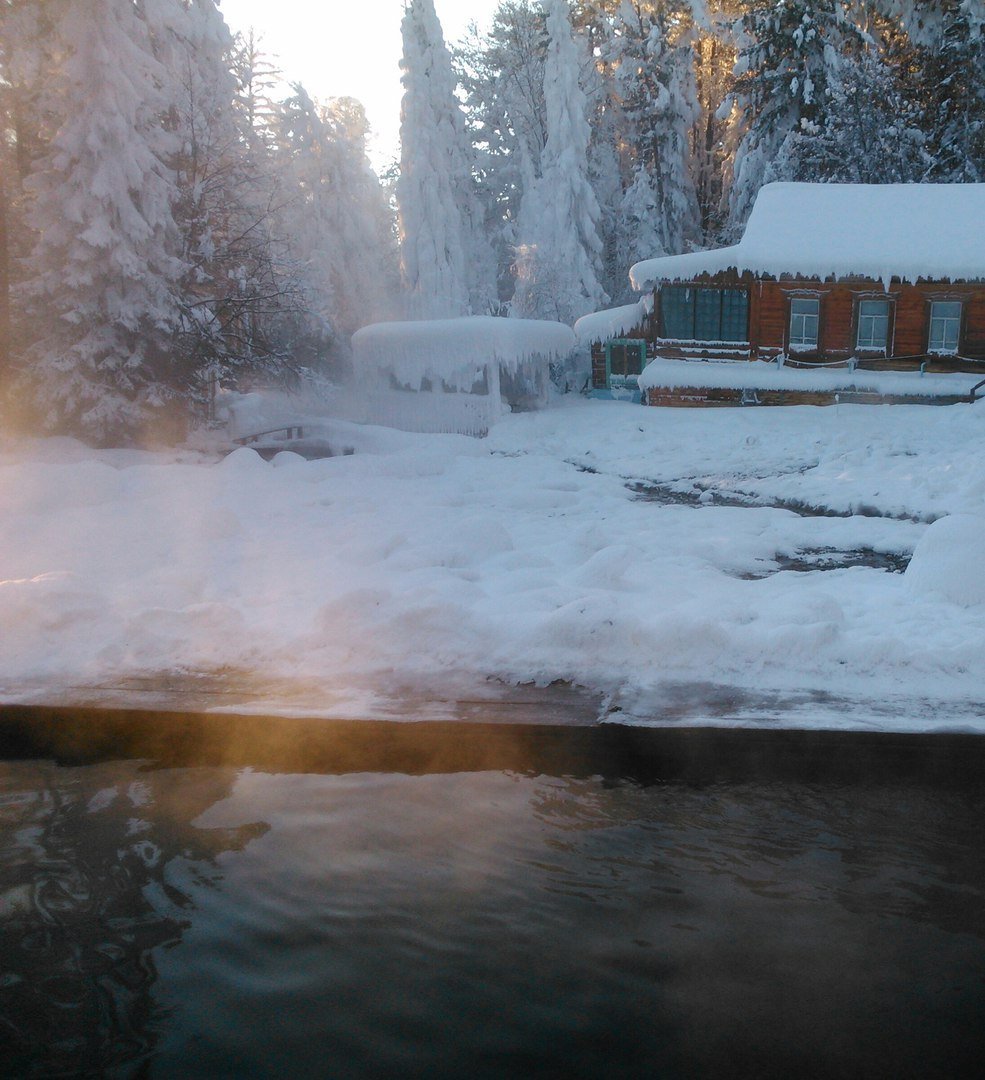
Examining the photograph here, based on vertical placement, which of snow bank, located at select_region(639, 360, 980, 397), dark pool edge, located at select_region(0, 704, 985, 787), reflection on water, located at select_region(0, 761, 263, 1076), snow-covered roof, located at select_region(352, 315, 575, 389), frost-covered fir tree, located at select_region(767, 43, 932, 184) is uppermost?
frost-covered fir tree, located at select_region(767, 43, 932, 184)

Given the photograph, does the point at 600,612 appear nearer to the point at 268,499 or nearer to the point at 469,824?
the point at 469,824

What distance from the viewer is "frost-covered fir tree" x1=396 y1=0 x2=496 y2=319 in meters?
36.4

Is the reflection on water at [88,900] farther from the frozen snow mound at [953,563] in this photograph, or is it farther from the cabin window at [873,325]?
the cabin window at [873,325]

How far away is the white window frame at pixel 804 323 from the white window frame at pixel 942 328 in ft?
9.96

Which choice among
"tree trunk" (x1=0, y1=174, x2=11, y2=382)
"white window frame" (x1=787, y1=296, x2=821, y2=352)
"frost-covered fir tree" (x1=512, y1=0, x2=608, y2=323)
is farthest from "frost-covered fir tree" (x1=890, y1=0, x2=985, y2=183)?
"tree trunk" (x1=0, y1=174, x2=11, y2=382)

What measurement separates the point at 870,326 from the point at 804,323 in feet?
5.97

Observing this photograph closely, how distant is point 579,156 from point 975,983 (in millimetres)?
37148

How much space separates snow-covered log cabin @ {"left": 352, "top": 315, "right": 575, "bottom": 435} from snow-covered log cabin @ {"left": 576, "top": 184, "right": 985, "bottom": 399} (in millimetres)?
3707

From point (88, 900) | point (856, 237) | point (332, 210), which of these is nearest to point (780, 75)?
point (856, 237)

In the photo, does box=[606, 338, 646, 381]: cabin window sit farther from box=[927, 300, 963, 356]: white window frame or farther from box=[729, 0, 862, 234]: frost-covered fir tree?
box=[927, 300, 963, 356]: white window frame

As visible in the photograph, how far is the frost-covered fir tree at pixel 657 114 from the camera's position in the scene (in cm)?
3656

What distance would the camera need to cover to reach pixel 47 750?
4227mm

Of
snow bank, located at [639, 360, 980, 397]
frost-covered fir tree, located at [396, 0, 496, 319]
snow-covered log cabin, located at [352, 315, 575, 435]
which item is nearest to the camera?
snow bank, located at [639, 360, 980, 397]

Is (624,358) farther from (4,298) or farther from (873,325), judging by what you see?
(4,298)
